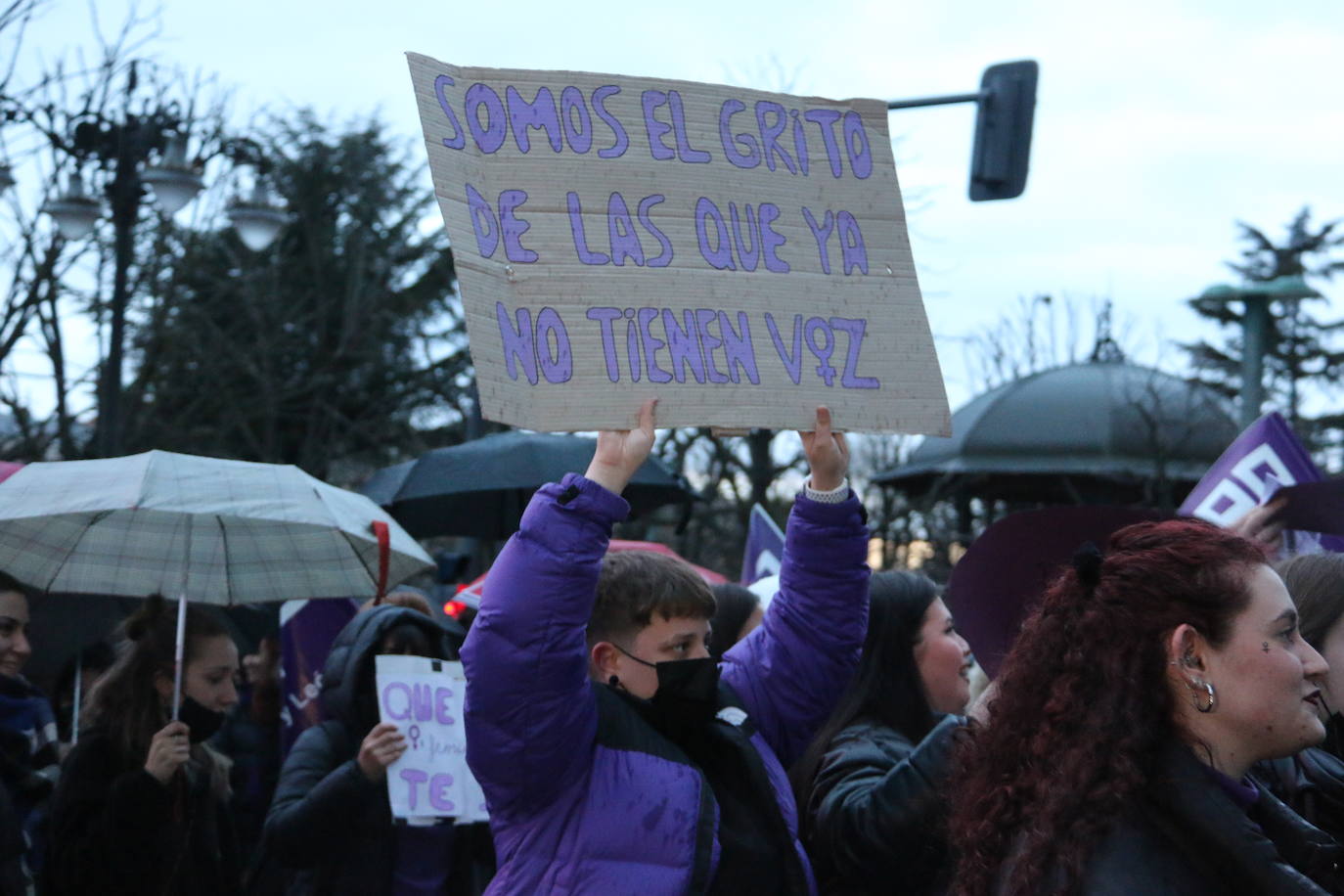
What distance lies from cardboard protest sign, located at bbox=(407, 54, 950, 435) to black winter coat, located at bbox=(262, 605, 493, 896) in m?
2.40

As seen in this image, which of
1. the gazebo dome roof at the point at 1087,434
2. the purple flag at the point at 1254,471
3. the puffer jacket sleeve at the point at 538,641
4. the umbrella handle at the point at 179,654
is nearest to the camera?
the puffer jacket sleeve at the point at 538,641

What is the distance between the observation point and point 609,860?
298cm

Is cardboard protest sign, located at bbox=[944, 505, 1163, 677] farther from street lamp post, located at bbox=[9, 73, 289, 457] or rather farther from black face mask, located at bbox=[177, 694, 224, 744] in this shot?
street lamp post, located at bbox=[9, 73, 289, 457]

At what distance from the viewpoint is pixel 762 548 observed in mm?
8109

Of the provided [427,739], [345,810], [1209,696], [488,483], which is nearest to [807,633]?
[1209,696]

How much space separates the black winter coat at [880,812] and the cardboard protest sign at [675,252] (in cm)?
69

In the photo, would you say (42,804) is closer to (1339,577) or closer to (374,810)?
(374,810)

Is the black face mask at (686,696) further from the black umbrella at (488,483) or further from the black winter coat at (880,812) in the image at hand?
the black umbrella at (488,483)

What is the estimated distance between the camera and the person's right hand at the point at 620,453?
299cm

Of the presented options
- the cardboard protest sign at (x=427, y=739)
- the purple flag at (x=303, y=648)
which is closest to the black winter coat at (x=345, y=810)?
the cardboard protest sign at (x=427, y=739)

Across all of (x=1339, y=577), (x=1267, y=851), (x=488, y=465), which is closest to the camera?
(x=1267, y=851)

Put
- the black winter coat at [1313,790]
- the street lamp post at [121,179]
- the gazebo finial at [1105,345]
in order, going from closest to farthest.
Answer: the black winter coat at [1313,790]
the street lamp post at [121,179]
the gazebo finial at [1105,345]

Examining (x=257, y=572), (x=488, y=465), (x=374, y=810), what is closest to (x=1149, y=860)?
(x=374, y=810)

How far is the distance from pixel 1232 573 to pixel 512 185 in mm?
1480
